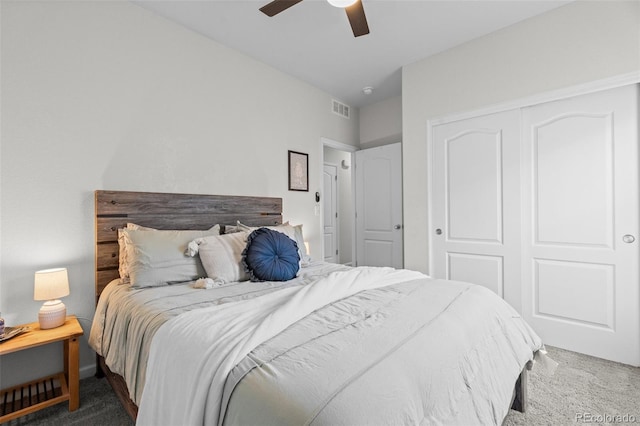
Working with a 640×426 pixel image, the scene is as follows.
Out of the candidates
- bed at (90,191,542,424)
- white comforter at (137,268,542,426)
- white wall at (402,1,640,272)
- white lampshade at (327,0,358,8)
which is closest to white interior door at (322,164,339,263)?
white wall at (402,1,640,272)

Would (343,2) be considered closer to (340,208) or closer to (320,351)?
(320,351)

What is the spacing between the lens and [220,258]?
6.64 ft

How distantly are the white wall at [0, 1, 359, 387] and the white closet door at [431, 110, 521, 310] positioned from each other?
2.02 meters

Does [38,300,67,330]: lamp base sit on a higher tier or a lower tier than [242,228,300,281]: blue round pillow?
lower

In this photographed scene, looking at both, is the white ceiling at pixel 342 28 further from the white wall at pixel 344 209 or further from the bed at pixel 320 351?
the white wall at pixel 344 209

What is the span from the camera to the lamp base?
1766 mm

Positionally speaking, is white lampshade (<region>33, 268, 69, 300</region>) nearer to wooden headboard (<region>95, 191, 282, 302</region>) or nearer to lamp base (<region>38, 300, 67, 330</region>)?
lamp base (<region>38, 300, 67, 330</region>)

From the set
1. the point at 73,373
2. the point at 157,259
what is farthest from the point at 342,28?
the point at 73,373

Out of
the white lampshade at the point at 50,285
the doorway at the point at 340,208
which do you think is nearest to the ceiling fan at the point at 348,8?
the white lampshade at the point at 50,285

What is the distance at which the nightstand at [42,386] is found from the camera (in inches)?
62.2

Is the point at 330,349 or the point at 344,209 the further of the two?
the point at 344,209

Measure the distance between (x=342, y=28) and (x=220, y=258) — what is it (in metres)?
2.22

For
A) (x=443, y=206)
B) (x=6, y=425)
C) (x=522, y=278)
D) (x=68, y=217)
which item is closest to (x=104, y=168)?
(x=68, y=217)

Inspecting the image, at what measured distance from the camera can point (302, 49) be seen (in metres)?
3.00
